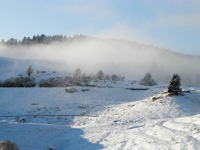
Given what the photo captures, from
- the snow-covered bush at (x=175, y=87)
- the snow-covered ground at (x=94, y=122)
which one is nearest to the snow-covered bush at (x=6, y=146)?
the snow-covered ground at (x=94, y=122)

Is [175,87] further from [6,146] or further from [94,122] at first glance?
[6,146]

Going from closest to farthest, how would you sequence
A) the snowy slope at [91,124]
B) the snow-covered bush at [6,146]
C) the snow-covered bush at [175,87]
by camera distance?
the snow-covered bush at [6,146] < the snowy slope at [91,124] < the snow-covered bush at [175,87]

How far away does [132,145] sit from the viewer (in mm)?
10234

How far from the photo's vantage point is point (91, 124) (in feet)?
60.2

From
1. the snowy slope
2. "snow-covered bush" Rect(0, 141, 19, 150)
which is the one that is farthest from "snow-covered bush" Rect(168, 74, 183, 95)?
"snow-covered bush" Rect(0, 141, 19, 150)

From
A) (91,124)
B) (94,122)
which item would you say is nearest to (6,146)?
(91,124)

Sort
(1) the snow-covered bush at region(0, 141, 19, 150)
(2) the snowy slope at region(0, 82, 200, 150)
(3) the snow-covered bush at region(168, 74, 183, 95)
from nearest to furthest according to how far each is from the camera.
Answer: (1) the snow-covered bush at region(0, 141, 19, 150)
(2) the snowy slope at region(0, 82, 200, 150)
(3) the snow-covered bush at region(168, 74, 183, 95)

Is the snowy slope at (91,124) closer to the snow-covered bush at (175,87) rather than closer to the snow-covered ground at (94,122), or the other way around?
the snow-covered ground at (94,122)

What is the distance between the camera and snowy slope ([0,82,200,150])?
428 inches

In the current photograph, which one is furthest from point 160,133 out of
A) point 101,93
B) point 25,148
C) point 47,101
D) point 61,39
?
point 61,39

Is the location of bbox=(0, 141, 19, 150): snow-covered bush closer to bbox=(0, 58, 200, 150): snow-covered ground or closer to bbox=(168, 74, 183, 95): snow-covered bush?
bbox=(0, 58, 200, 150): snow-covered ground

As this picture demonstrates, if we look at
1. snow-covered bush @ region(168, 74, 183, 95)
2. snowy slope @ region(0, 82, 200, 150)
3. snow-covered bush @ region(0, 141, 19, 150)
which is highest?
snow-covered bush @ region(168, 74, 183, 95)

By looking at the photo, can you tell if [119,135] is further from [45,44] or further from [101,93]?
[45,44]

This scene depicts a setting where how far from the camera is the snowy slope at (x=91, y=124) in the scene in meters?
10.9
